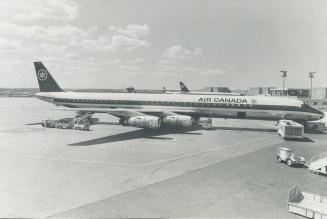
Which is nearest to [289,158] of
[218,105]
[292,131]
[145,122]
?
[292,131]

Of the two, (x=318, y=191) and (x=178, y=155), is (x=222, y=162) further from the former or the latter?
(x=318, y=191)

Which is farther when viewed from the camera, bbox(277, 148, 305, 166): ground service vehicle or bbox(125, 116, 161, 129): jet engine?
bbox(125, 116, 161, 129): jet engine

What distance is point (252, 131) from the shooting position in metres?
38.3

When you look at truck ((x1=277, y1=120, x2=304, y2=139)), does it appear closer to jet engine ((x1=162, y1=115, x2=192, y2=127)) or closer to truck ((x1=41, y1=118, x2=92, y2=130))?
jet engine ((x1=162, y1=115, x2=192, y2=127))

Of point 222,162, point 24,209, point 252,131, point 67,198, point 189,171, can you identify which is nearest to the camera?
point 24,209

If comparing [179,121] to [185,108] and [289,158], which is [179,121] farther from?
[289,158]

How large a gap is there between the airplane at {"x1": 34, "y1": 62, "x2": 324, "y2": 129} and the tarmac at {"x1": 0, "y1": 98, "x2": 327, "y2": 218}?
3.19 metres

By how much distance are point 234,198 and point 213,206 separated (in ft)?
5.41

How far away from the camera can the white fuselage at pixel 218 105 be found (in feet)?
119

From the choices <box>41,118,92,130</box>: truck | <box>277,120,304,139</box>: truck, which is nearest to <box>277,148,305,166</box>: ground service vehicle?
<box>277,120,304,139</box>: truck

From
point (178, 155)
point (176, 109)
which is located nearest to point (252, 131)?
point (176, 109)

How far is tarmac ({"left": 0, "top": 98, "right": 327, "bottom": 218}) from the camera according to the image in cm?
1373

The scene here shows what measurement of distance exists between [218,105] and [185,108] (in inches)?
167

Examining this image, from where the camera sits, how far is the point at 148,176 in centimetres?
1859
